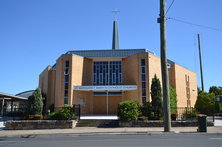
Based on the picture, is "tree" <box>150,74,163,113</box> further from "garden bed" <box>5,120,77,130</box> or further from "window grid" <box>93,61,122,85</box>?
"window grid" <box>93,61,122,85</box>

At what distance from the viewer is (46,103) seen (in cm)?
3073

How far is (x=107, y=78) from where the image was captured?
27219 millimetres

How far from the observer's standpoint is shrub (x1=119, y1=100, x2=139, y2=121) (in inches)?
603

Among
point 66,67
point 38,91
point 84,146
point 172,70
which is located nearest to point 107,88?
point 66,67

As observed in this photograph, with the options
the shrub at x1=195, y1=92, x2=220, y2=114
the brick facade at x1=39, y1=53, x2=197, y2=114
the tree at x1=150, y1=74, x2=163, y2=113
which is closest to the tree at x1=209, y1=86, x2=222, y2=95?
the shrub at x1=195, y1=92, x2=220, y2=114

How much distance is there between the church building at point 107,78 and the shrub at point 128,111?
7.90m

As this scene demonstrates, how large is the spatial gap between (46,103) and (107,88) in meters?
12.0

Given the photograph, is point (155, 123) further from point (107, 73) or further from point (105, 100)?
point (107, 73)

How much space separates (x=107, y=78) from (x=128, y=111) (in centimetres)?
1213

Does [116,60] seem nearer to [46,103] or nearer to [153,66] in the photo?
[153,66]

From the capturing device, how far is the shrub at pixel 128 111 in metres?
15.3

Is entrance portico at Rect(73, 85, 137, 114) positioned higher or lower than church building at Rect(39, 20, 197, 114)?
lower

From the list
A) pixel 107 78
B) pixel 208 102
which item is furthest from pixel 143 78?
pixel 208 102

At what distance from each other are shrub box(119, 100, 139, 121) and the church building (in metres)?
7.90
